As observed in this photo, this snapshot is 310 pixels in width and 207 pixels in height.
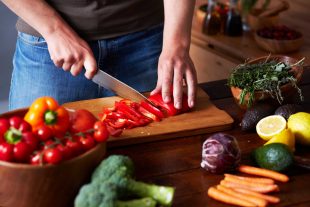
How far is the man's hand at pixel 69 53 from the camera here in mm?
1763

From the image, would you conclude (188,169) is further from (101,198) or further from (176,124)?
(101,198)

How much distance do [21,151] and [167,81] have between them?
0.69 metres

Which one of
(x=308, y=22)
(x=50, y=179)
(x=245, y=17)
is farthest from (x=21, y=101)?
(x=308, y=22)

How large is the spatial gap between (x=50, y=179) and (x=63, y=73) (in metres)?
0.81

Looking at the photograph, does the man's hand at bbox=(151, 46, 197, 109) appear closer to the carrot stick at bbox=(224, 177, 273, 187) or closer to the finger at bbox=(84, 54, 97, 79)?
the finger at bbox=(84, 54, 97, 79)

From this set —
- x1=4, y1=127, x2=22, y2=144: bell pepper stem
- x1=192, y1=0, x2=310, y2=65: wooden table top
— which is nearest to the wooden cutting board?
x1=4, y1=127, x2=22, y2=144: bell pepper stem

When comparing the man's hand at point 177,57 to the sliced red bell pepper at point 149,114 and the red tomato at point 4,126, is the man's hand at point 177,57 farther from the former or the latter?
the red tomato at point 4,126

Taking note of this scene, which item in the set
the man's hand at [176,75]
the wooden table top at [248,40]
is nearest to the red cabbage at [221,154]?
the man's hand at [176,75]

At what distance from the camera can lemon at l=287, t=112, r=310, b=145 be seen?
5.16 feet

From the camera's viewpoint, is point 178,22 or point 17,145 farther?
point 178,22

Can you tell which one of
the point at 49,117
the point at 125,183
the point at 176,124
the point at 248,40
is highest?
the point at 49,117

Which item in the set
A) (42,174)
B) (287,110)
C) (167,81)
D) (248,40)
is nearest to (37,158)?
(42,174)

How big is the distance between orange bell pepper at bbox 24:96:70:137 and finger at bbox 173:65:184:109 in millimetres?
537

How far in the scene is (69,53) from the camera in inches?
69.6
